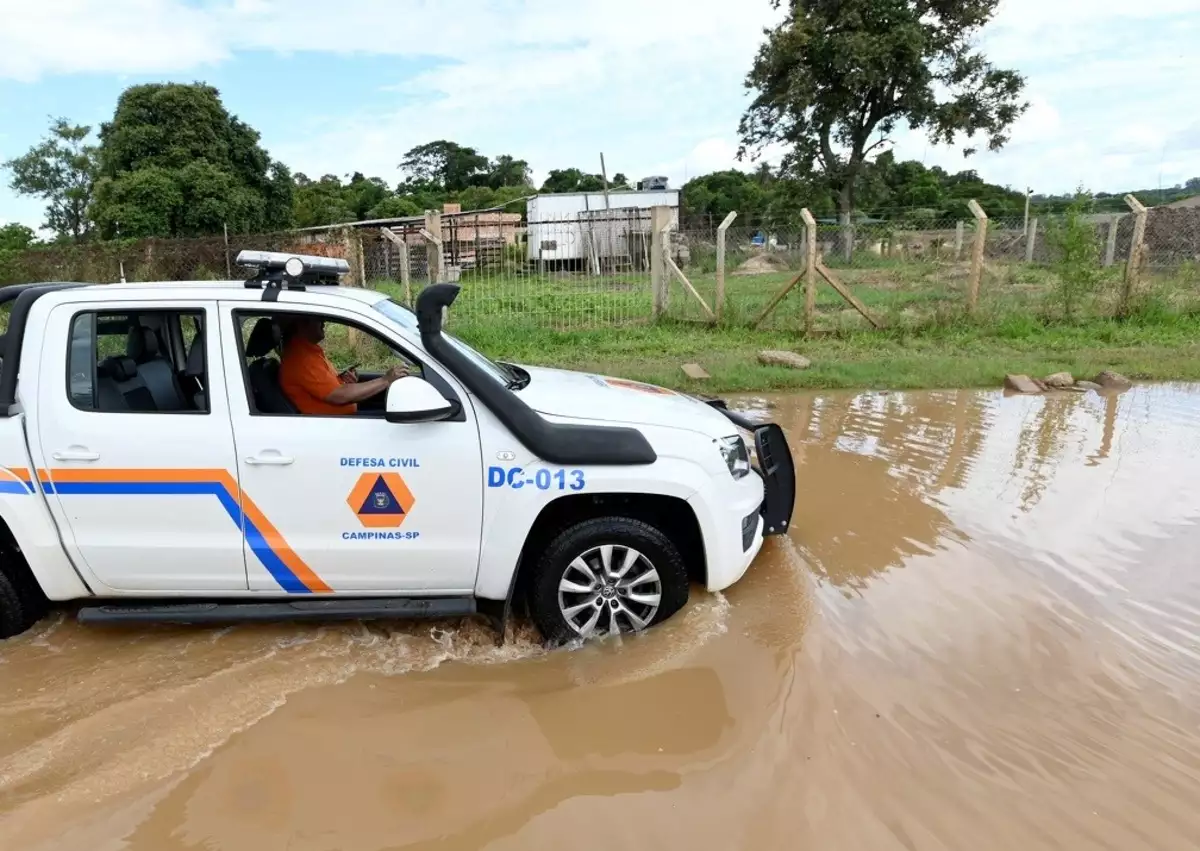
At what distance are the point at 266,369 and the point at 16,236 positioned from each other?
49.1 meters

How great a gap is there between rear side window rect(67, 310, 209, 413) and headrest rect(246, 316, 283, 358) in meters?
0.23

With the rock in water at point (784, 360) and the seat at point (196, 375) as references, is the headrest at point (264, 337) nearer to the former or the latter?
the seat at point (196, 375)

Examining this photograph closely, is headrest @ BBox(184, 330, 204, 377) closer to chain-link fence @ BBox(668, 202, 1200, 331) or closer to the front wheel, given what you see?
the front wheel

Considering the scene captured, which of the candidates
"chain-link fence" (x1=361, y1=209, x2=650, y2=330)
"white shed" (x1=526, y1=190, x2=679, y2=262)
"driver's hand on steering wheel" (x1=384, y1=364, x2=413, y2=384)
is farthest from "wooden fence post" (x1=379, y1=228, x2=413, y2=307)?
"driver's hand on steering wheel" (x1=384, y1=364, x2=413, y2=384)

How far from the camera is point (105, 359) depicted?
373 centimetres

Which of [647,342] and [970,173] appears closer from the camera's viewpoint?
[647,342]

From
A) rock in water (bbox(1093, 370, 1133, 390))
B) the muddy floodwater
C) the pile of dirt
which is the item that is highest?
the pile of dirt

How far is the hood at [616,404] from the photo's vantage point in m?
3.81

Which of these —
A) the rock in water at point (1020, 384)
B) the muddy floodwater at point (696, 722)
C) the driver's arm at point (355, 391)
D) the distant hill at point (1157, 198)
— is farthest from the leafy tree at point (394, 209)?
the muddy floodwater at point (696, 722)

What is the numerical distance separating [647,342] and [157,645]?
912cm

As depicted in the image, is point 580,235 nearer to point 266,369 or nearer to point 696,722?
point 266,369

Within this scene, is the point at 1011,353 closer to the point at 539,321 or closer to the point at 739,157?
the point at 539,321

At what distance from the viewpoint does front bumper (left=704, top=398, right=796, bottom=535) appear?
4.54 m

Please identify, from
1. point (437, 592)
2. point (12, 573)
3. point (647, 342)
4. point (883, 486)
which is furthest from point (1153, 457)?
point (12, 573)
